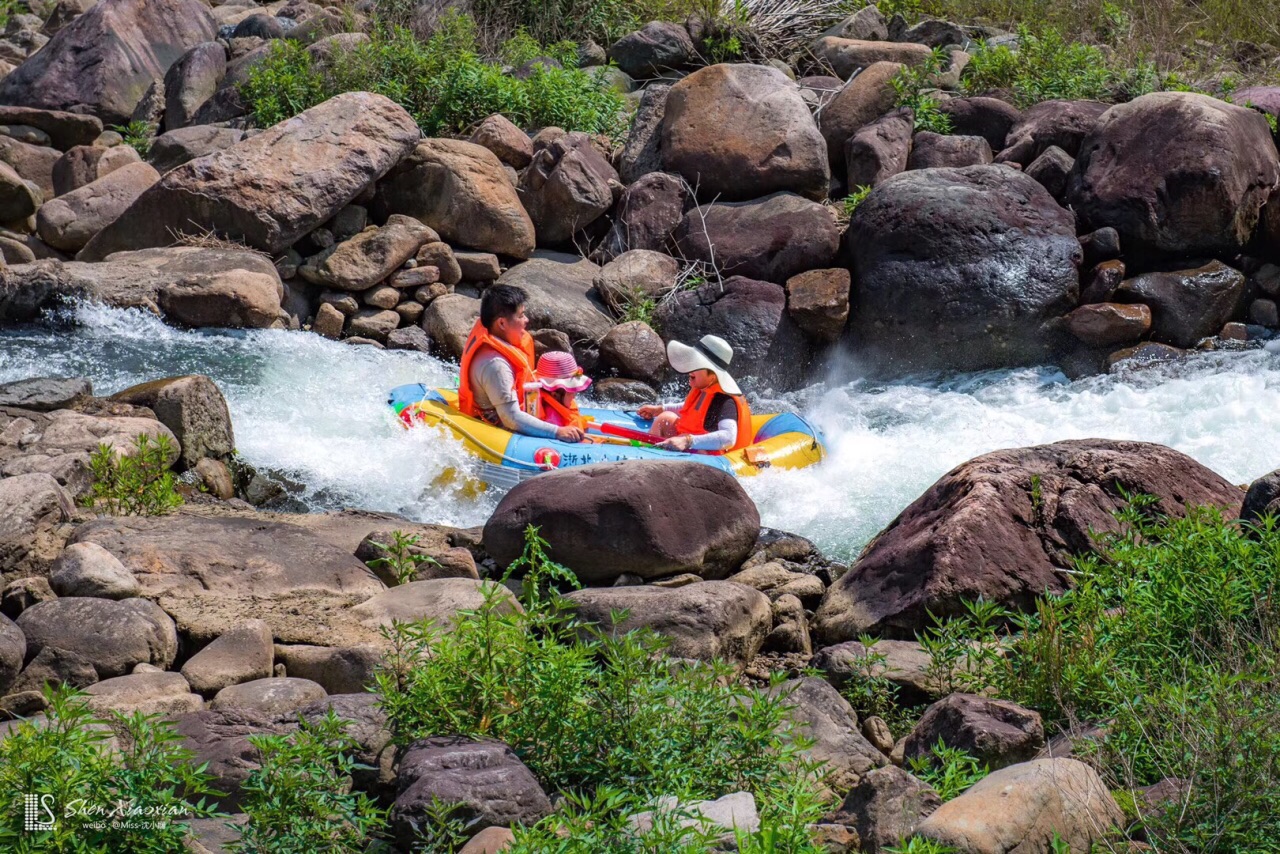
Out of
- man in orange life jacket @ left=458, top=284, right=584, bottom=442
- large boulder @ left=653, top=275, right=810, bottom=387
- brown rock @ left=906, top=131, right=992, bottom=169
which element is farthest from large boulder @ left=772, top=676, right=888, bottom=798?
brown rock @ left=906, top=131, right=992, bottom=169

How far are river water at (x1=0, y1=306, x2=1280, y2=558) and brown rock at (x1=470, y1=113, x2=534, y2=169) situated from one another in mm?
2725

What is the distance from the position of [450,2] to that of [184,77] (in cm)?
306

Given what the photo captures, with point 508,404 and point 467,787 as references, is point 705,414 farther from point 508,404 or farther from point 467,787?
point 467,787

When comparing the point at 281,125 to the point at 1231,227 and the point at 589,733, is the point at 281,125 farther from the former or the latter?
the point at 589,733

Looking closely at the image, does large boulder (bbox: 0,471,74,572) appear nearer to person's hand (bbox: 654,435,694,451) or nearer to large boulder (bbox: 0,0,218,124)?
person's hand (bbox: 654,435,694,451)

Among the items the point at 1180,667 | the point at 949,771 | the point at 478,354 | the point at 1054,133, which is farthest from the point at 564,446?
the point at 1054,133

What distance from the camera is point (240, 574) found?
488 centimetres

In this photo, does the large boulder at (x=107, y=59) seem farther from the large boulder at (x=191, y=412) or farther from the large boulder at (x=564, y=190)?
the large boulder at (x=191, y=412)

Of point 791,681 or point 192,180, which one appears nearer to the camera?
point 791,681

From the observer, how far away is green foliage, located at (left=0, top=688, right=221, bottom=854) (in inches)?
110

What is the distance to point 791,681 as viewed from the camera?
4.54m

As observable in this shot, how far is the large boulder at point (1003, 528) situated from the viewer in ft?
16.1

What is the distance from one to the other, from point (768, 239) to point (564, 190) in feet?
6.13

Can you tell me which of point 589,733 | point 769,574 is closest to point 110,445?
point 769,574
